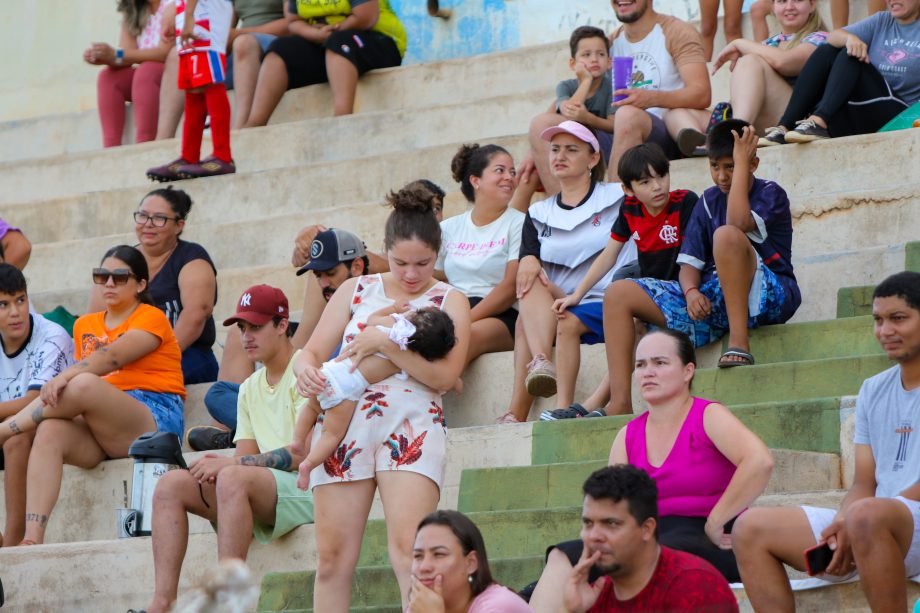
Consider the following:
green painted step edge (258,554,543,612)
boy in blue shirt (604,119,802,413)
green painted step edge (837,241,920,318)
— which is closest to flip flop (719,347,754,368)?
boy in blue shirt (604,119,802,413)

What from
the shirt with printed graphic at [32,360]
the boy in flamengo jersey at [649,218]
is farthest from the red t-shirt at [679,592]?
the shirt with printed graphic at [32,360]

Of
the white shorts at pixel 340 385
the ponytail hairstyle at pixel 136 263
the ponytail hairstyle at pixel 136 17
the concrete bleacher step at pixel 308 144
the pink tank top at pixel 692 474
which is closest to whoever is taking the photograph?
the pink tank top at pixel 692 474

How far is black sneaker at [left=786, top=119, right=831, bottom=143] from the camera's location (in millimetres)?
7188

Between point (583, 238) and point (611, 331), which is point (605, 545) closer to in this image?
point (611, 331)

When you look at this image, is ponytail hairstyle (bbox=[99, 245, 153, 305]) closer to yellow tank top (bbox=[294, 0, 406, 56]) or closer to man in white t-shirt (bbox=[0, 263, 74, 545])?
man in white t-shirt (bbox=[0, 263, 74, 545])

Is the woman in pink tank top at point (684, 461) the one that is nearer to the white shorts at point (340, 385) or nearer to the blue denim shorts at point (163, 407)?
the white shorts at point (340, 385)

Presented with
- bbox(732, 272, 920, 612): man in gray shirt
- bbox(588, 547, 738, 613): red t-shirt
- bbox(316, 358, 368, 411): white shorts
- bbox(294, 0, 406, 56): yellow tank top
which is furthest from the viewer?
bbox(294, 0, 406, 56): yellow tank top

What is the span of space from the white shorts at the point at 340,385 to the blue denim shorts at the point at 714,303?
165 centimetres

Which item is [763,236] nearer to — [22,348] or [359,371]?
[359,371]

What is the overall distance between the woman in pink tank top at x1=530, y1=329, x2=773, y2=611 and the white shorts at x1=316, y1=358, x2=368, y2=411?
75 centimetres

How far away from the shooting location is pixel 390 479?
4777 mm

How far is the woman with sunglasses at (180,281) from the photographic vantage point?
7.38 m

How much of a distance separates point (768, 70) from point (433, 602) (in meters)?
4.26

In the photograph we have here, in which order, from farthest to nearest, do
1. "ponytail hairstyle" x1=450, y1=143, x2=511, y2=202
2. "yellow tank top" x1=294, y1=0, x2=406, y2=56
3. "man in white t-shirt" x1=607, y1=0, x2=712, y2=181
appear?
1. "yellow tank top" x1=294, y1=0, x2=406, y2=56
2. "man in white t-shirt" x1=607, y1=0, x2=712, y2=181
3. "ponytail hairstyle" x1=450, y1=143, x2=511, y2=202
